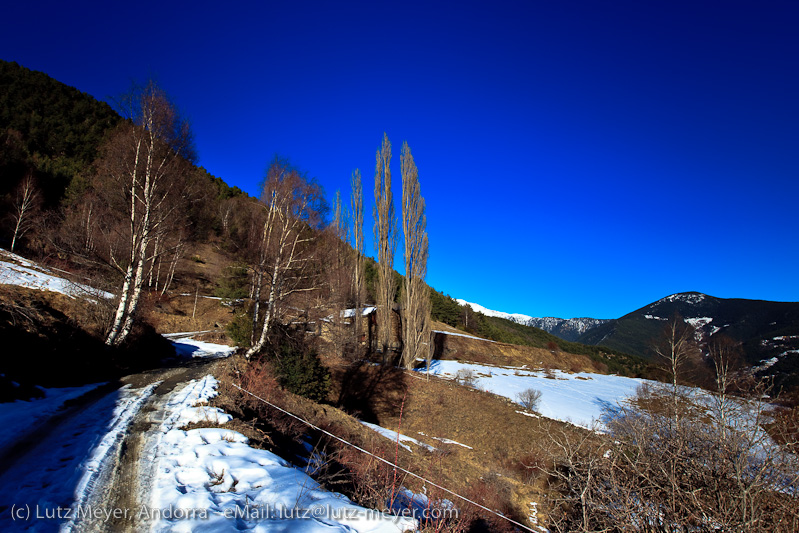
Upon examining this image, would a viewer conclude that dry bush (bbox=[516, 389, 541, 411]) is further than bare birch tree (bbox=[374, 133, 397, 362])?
No

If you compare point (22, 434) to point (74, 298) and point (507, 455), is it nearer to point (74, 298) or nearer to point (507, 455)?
point (74, 298)

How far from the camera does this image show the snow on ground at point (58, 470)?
278 centimetres

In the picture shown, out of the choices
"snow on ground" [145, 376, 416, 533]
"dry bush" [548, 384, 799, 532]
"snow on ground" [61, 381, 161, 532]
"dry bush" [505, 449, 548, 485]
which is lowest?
"dry bush" [505, 449, 548, 485]

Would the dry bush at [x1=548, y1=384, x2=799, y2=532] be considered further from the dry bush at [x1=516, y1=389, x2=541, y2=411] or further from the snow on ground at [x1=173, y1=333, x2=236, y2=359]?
the snow on ground at [x1=173, y1=333, x2=236, y2=359]

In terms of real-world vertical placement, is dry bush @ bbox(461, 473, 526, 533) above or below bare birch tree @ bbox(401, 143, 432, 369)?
below

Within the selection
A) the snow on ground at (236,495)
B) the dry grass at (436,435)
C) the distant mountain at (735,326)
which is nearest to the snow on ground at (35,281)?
the dry grass at (436,435)

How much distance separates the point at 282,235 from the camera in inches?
444

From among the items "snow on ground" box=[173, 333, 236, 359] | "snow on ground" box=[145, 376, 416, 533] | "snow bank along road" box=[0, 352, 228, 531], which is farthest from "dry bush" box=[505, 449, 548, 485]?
"snow on ground" box=[173, 333, 236, 359]

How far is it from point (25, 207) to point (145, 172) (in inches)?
806

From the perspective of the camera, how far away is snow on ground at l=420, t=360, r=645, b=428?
15.3m

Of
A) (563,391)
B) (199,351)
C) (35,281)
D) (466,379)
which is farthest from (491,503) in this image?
(35,281)

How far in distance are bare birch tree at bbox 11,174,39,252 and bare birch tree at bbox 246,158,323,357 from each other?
21.8 meters

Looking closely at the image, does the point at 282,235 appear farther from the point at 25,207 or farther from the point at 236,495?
the point at 25,207

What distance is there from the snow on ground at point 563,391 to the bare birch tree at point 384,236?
473 cm
